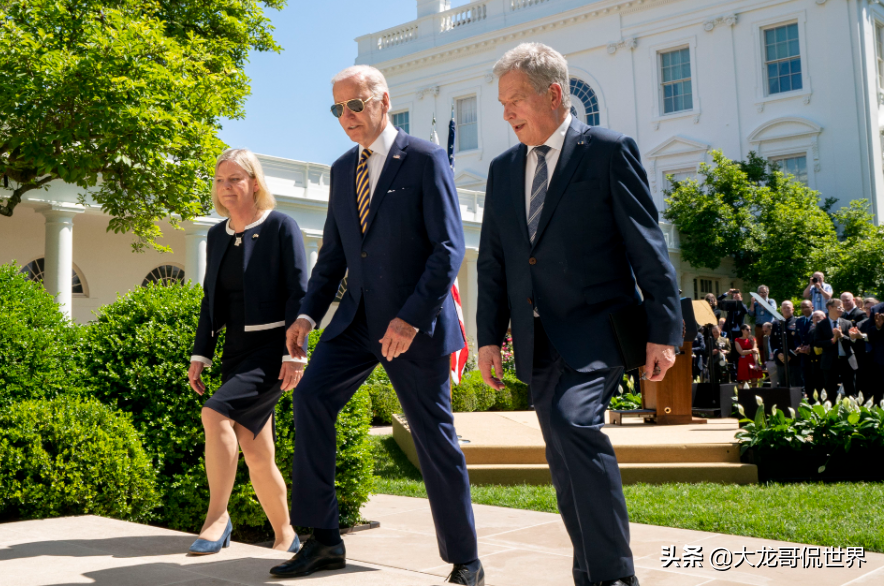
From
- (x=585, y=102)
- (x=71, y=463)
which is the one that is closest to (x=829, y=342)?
(x=71, y=463)

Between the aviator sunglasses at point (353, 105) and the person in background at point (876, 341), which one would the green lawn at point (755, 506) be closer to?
the aviator sunglasses at point (353, 105)


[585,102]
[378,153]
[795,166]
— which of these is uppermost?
[585,102]

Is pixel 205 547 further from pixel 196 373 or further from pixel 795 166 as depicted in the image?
pixel 795 166

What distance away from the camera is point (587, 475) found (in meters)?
2.80

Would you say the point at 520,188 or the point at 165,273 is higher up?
the point at 165,273

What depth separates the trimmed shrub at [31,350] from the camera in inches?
211

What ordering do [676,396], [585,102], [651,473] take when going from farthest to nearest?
[585,102], [676,396], [651,473]

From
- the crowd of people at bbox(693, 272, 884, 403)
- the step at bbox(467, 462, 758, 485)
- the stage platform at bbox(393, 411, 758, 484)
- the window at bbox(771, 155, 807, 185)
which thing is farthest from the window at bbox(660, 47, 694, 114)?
the step at bbox(467, 462, 758, 485)

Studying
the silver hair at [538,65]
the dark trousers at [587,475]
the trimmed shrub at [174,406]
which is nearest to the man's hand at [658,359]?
the dark trousers at [587,475]

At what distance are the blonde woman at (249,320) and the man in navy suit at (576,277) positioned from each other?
4.38 ft

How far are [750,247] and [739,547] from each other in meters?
26.9

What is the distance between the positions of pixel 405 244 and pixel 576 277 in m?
0.78

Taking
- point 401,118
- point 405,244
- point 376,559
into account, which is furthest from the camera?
point 401,118

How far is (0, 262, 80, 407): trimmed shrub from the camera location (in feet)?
17.6
